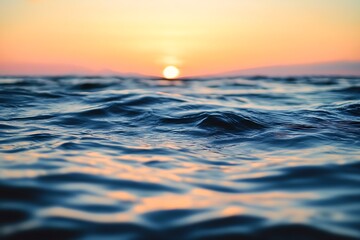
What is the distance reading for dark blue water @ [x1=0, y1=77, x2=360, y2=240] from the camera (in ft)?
7.47

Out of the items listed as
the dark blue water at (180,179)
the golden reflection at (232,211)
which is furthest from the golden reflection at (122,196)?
the golden reflection at (232,211)

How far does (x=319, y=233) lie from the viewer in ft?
7.25

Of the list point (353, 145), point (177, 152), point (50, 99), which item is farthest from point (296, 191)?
point (50, 99)

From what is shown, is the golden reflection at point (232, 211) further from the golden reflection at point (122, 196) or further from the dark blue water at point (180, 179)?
the golden reflection at point (122, 196)

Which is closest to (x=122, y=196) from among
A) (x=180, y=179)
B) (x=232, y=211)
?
(x=180, y=179)

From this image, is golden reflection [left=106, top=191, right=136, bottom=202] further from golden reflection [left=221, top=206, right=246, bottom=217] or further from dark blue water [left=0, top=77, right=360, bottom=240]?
golden reflection [left=221, top=206, right=246, bottom=217]

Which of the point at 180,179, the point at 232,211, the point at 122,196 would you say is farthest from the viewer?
the point at 180,179

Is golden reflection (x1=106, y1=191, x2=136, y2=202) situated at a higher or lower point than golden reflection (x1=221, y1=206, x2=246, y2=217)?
higher

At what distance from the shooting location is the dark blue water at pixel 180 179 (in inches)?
89.7

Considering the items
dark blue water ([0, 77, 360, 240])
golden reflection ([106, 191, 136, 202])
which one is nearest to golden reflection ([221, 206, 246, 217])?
dark blue water ([0, 77, 360, 240])

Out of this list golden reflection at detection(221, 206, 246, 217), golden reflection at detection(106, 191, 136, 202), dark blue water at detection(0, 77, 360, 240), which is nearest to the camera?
dark blue water at detection(0, 77, 360, 240)

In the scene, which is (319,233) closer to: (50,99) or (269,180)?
(269,180)

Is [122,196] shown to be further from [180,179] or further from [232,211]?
[232,211]

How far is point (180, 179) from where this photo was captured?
3.37 meters
